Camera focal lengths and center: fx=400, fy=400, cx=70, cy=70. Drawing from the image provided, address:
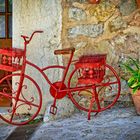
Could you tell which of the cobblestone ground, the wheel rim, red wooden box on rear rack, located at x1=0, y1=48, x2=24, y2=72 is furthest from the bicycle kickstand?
red wooden box on rear rack, located at x1=0, y1=48, x2=24, y2=72

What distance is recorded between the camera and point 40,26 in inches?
202

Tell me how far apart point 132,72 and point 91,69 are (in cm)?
65

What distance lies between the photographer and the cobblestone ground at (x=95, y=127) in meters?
4.14

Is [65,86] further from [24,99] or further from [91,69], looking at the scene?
[24,99]

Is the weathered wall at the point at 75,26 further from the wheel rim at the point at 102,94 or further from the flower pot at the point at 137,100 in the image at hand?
the flower pot at the point at 137,100

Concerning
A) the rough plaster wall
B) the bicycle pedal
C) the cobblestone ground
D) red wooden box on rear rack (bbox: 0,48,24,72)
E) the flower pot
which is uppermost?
the rough plaster wall

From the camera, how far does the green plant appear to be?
15.8 ft

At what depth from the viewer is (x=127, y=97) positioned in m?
5.23

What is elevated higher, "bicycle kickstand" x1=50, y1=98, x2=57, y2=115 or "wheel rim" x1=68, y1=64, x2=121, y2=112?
"wheel rim" x1=68, y1=64, x2=121, y2=112

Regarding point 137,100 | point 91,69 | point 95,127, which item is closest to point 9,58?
point 91,69

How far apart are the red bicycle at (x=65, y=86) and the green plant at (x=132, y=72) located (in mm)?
163

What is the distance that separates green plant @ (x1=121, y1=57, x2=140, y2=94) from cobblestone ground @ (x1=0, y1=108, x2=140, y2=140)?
36 centimetres

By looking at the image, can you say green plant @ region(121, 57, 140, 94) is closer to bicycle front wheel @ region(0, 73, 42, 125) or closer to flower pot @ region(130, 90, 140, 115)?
flower pot @ region(130, 90, 140, 115)

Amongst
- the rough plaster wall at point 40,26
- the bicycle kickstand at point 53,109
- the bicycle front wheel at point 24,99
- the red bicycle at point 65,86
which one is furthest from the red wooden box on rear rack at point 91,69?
the bicycle front wheel at point 24,99
